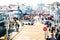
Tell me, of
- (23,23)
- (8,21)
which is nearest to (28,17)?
(23,23)

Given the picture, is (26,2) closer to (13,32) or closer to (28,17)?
(28,17)

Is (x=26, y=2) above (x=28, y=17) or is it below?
above

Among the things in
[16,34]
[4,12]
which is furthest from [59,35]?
[4,12]

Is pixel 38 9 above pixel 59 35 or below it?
above

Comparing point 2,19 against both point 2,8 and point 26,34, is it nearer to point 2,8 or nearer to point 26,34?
point 2,8

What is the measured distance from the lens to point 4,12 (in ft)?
14.3

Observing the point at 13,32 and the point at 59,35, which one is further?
the point at 13,32

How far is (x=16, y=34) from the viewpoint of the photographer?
447 cm

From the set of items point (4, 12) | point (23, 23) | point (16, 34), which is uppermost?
point (4, 12)

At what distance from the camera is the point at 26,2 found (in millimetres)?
4562

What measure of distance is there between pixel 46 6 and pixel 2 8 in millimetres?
1109

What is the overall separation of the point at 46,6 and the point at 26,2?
53 centimetres

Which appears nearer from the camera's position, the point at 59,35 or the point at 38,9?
the point at 59,35

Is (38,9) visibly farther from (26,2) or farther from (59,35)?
(59,35)
